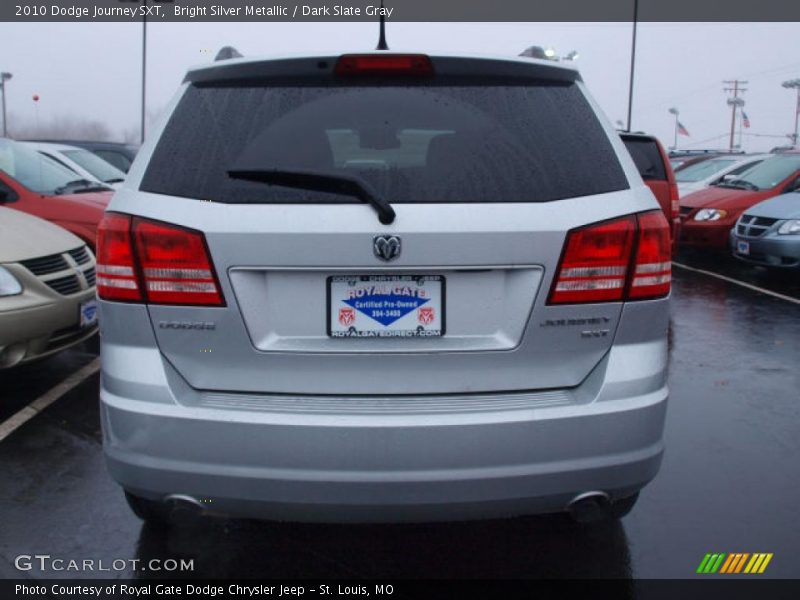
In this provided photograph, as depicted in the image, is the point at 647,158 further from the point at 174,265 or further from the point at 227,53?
the point at 174,265

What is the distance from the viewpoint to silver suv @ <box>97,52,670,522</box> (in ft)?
7.31

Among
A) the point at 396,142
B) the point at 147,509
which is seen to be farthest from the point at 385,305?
the point at 147,509

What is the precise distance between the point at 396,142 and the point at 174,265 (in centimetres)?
81

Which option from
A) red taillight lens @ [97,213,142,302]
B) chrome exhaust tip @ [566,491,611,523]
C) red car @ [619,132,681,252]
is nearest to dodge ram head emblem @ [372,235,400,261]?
red taillight lens @ [97,213,142,302]

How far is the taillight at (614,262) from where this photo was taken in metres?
Result: 2.31

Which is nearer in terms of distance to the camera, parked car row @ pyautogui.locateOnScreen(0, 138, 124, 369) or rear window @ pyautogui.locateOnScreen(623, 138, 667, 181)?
parked car row @ pyautogui.locateOnScreen(0, 138, 124, 369)

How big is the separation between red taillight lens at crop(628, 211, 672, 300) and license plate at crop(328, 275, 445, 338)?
0.62m

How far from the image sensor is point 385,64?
2.50m

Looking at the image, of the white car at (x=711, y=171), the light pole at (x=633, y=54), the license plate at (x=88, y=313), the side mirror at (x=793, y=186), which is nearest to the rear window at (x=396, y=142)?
the license plate at (x=88, y=313)

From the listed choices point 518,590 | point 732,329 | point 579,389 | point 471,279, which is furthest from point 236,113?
point 732,329

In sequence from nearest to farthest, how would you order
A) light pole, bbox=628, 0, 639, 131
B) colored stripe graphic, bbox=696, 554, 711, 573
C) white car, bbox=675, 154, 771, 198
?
colored stripe graphic, bbox=696, 554, 711, 573 < white car, bbox=675, 154, 771, 198 < light pole, bbox=628, 0, 639, 131

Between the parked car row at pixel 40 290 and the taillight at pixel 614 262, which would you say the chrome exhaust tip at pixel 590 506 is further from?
the parked car row at pixel 40 290

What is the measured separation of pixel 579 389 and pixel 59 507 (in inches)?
88.6

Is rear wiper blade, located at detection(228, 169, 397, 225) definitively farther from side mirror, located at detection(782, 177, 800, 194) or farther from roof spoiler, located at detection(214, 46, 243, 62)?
side mirror, located at detection(782, 177, 800, 194)
